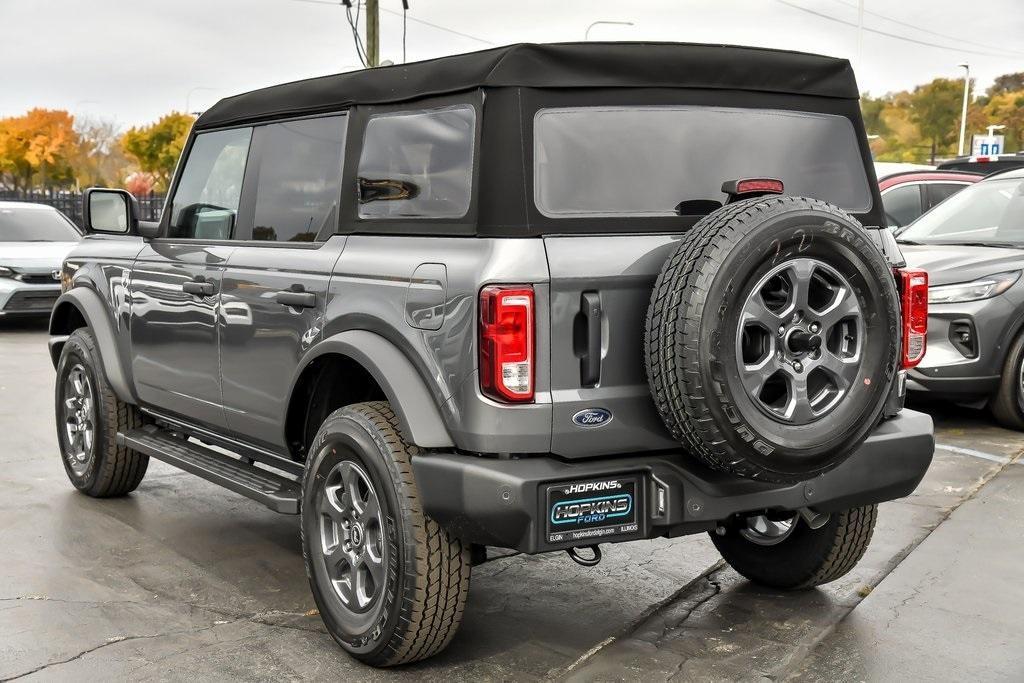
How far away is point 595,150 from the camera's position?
3.79m

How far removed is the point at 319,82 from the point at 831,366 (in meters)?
2.33

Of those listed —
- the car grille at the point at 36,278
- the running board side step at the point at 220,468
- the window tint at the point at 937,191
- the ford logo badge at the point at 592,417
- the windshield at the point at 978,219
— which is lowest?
the running board side step at the point at 220,468

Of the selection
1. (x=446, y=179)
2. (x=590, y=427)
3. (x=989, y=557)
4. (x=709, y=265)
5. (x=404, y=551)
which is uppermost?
(x=446, y=179)

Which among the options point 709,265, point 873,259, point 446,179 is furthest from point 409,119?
point 873,259

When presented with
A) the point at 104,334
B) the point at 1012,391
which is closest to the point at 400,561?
the point at 104,334

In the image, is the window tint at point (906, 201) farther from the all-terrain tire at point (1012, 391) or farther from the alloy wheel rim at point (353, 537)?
the alloy wheel rim at point (353, 537)

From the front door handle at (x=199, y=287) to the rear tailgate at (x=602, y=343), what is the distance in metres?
2.02

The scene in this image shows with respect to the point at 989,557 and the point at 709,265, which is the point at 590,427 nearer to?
the point at 709,265

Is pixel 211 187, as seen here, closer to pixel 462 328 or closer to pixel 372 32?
pixel 462 328

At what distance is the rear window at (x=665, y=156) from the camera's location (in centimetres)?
373

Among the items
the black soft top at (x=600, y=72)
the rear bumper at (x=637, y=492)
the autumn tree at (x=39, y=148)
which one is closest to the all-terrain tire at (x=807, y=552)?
the rear bumper at (x=637, y=492)

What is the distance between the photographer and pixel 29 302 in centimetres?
1440

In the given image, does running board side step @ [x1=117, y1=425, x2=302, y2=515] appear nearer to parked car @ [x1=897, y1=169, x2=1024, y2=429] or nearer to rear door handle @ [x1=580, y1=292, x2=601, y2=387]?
rear door handle @ [x1=580, y1=292, x2=601, y2=387]

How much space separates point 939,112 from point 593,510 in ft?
326
